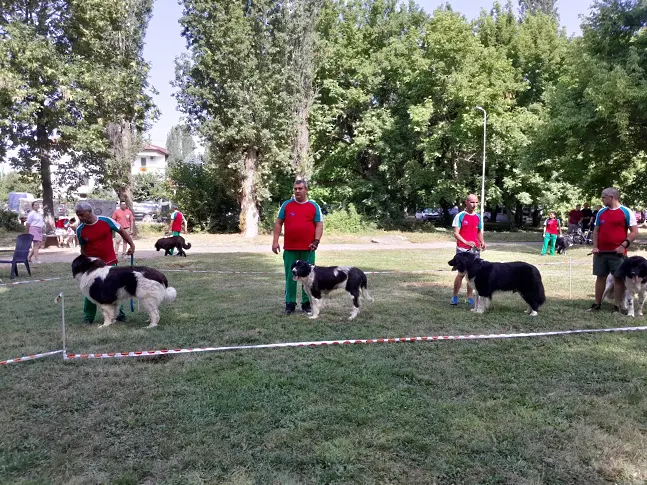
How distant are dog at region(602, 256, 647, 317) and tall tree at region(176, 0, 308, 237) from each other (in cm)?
2074

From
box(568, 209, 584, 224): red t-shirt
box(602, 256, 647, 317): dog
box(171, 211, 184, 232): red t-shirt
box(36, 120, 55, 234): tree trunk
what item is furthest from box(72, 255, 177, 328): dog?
box(568, 209, 584, 224): red t-shirt

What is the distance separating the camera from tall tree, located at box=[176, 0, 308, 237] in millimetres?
24984

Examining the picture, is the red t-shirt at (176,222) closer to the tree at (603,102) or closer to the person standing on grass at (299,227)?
the person standing on grass at (299,227)

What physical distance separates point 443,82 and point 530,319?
85.8 feet

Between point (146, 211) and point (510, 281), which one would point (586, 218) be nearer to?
point (510, 281)

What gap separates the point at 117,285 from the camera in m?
6.48

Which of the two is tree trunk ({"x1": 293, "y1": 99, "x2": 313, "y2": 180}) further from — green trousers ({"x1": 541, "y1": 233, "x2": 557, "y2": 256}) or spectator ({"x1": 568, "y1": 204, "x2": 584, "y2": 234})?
green trousers ({"x1": 541, "y1": 233, "x2": 557, "y2": 256})

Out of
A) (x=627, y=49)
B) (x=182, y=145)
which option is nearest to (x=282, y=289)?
(x=627, y=49)

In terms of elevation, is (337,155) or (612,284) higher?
(337,155)

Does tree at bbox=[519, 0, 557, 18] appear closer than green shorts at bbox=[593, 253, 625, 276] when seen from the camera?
No

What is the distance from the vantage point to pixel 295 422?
3715 millimetres

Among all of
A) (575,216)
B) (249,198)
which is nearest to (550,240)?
(575,216)

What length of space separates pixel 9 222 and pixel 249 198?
45.1 ft

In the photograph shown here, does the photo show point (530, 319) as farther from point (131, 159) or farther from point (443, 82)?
point (443, 82)
